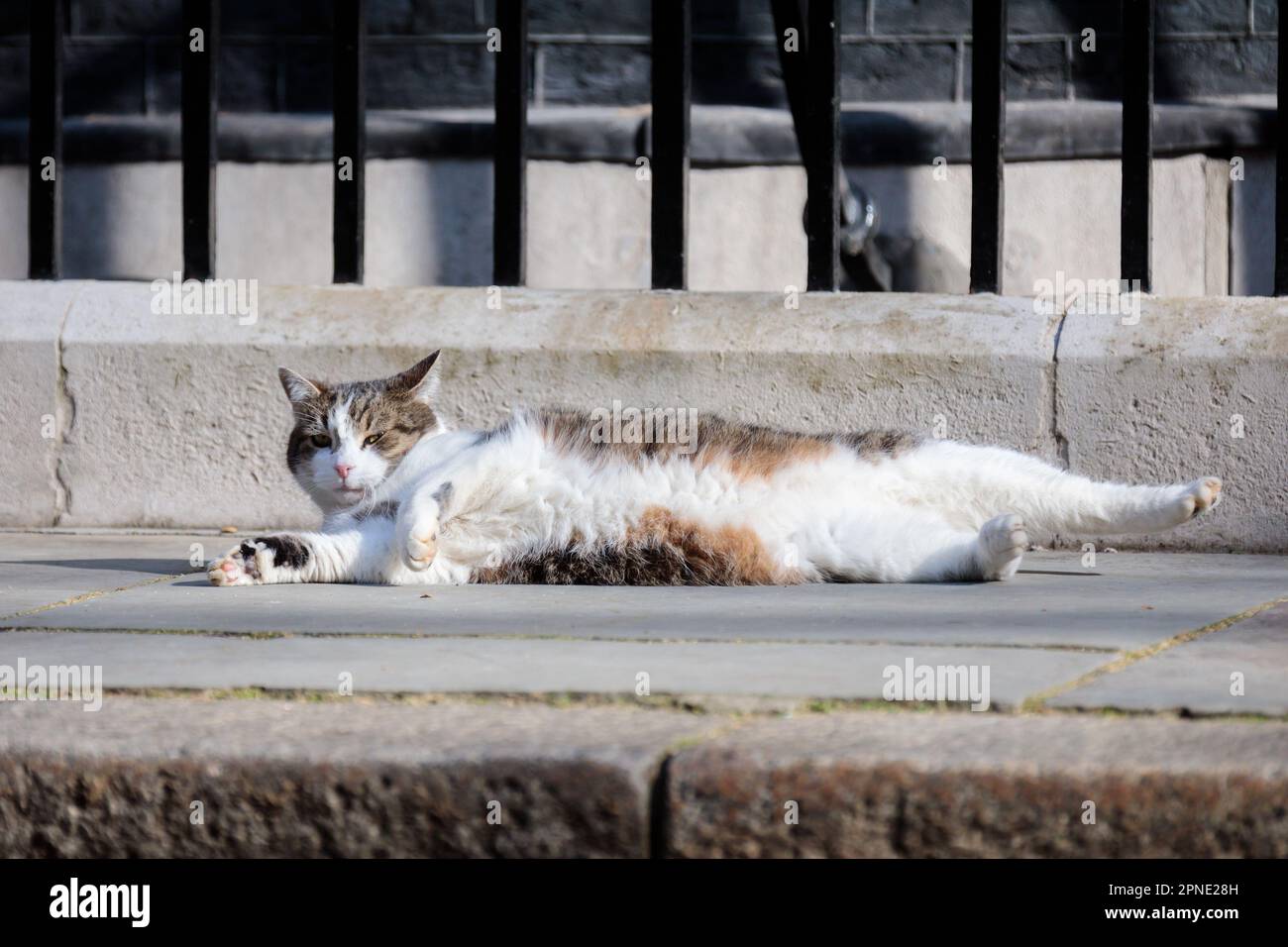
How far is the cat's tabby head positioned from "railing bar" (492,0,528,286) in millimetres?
683

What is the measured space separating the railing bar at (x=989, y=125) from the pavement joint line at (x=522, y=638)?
2076mm

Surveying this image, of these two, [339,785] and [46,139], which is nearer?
[339,785]

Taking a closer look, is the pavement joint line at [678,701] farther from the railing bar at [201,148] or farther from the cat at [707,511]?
the railing bar at [201,148]

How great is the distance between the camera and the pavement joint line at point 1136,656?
1.80 meters

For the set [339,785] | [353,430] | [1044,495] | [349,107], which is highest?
[349,107]

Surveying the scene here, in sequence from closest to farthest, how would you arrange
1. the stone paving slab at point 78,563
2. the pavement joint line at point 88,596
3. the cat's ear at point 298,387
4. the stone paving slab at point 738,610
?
the stone paving slab at point 738,610 → the pavement joint line at point 88,596 → the stone paving slab at point 78,563 → the cat's ear at point 298,387

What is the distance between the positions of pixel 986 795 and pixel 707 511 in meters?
1.80

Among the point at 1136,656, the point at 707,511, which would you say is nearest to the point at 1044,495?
the point at 707,511

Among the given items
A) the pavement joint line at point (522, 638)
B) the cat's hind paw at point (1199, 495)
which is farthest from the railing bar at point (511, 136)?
the pavement joint line at point (522, 638)

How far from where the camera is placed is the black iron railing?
4.09m

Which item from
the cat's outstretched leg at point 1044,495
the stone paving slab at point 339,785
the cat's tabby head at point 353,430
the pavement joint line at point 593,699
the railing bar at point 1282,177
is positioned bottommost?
the stone paving slab at point 339,785

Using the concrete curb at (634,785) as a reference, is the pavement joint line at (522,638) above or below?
above

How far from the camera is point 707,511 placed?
330 cm

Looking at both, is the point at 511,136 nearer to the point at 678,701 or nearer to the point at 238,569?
the point at 238,569
